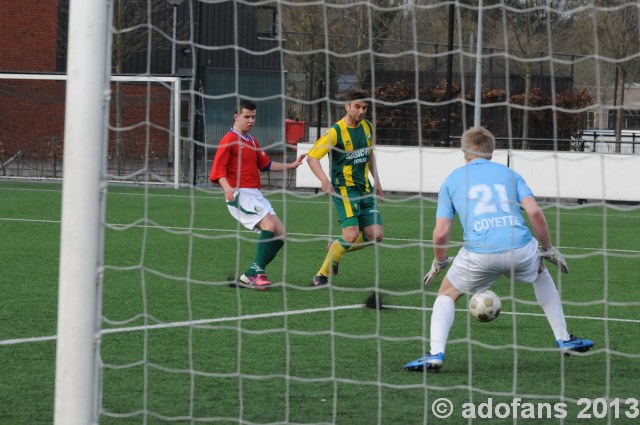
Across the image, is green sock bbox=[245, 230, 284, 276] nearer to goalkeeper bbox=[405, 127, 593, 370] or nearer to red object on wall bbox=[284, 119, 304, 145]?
goalkeeper bbox=[405, 127, 593, 370]

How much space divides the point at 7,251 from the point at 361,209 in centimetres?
406

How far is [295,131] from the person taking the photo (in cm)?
2191

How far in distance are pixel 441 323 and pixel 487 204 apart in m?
0.71

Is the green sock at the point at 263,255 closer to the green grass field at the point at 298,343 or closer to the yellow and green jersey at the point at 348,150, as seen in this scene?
the green grass field at the point at 298,343

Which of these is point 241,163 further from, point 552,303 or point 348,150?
point 552,303

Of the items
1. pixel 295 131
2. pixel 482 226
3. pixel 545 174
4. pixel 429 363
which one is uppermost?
pixel 295 131

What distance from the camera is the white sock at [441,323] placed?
583 cm

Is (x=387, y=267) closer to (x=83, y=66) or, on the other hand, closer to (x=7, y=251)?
(x=7, y=251)

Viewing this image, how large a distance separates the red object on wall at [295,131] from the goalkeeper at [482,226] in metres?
15.8

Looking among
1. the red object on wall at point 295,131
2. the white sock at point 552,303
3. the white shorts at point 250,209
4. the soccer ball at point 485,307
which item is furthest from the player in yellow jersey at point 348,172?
the red object on wall at point 295,131

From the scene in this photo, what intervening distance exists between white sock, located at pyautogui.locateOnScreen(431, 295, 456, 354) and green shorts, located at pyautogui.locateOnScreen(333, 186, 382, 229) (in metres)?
3.32

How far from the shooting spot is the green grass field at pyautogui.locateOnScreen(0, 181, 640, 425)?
504 cm

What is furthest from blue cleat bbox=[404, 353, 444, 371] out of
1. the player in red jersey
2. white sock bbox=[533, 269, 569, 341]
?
the player in red jersey

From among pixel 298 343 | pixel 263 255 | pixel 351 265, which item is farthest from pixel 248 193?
pixel 298 343
